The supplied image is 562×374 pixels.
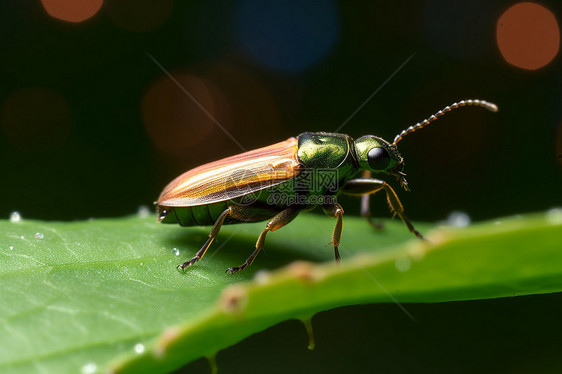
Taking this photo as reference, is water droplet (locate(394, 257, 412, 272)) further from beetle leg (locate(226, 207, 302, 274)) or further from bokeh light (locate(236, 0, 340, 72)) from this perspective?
bokeh light (locate(236, 0, 340, 72))

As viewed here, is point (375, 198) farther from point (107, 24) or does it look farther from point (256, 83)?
point (107, 24)

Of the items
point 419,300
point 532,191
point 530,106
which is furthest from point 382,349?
point 530,106

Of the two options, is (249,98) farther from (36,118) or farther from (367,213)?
(367,213)

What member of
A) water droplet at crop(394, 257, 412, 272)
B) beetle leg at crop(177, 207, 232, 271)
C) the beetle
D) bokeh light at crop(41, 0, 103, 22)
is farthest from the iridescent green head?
bokeh light at crop(41, 0, 103, 22)

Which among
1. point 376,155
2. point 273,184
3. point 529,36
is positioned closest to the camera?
point 273,184

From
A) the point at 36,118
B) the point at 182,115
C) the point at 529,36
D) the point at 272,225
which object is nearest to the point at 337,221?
the point at 272,225
